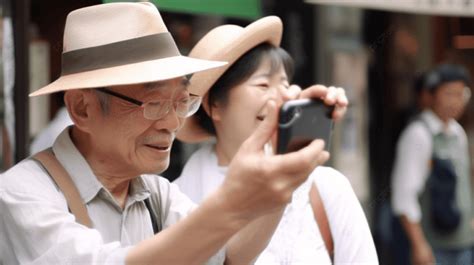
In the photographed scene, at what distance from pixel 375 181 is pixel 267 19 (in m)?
6.44

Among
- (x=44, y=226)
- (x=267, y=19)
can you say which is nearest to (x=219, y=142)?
(x=267, y=19)

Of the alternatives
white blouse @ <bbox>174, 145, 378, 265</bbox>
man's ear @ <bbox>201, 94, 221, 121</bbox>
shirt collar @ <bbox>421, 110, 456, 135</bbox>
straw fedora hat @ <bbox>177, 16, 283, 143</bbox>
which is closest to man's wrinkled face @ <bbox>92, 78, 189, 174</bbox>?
white blouse @ <bbox>174, 145, 378, 265</bbox>

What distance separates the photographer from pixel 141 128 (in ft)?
9.00

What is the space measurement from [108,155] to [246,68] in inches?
56.7

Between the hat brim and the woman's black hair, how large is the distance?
137 centimetres

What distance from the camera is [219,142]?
4.34 m

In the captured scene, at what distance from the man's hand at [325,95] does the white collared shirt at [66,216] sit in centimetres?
52

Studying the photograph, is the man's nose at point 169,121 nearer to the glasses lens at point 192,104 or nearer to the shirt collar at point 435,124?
the glasses lens at point 192,104

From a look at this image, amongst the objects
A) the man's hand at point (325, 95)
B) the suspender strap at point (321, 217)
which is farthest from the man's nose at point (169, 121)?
the suspender strap at point (321, 217)

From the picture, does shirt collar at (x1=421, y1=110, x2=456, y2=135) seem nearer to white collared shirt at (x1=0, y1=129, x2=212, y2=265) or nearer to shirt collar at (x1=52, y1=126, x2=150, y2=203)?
white collared shirt at (x1=0, y1=129, x2=212, y2=265)

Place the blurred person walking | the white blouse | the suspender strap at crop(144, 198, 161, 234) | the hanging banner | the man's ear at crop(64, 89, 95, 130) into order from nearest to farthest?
the man's ear at crop(64, 89, 95, 130) → the suspender strap at crop(144, 198, 161, 234) → the white blouse → the hanging banner → the blurred person walking

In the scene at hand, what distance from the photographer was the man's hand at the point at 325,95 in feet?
7.70

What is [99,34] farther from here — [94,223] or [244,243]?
[244,243]

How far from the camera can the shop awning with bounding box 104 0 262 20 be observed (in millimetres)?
5542
